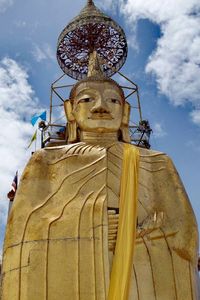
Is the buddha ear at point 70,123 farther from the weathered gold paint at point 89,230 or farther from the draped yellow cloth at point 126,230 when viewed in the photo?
the draped yellow cloth at point 126,230

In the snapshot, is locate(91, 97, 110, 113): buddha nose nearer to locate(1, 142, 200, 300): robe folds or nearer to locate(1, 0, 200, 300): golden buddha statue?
locate(1, 0, 200, 300): golden buddha statue

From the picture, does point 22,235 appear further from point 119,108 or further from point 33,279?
point 119,108

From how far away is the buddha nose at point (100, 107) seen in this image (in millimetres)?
7543

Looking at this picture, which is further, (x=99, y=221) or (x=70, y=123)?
(x=70, y=123)

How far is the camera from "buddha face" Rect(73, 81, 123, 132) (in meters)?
7.59

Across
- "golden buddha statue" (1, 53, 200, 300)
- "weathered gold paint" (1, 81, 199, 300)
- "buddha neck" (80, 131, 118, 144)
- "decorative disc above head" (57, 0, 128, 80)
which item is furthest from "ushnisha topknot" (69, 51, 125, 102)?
"decorative disc above head" (57, 0, 128, 80)

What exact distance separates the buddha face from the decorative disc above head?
7210 millimetres

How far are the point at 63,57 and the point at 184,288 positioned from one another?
32.2 ft

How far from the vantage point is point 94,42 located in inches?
607

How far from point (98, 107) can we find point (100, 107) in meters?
0.03

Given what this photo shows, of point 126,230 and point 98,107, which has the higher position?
point 98,107

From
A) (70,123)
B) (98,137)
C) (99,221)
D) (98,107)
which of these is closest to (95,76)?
(98,107)

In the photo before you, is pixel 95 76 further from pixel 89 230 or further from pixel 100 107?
pixel 89 230

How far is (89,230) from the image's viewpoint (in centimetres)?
637
